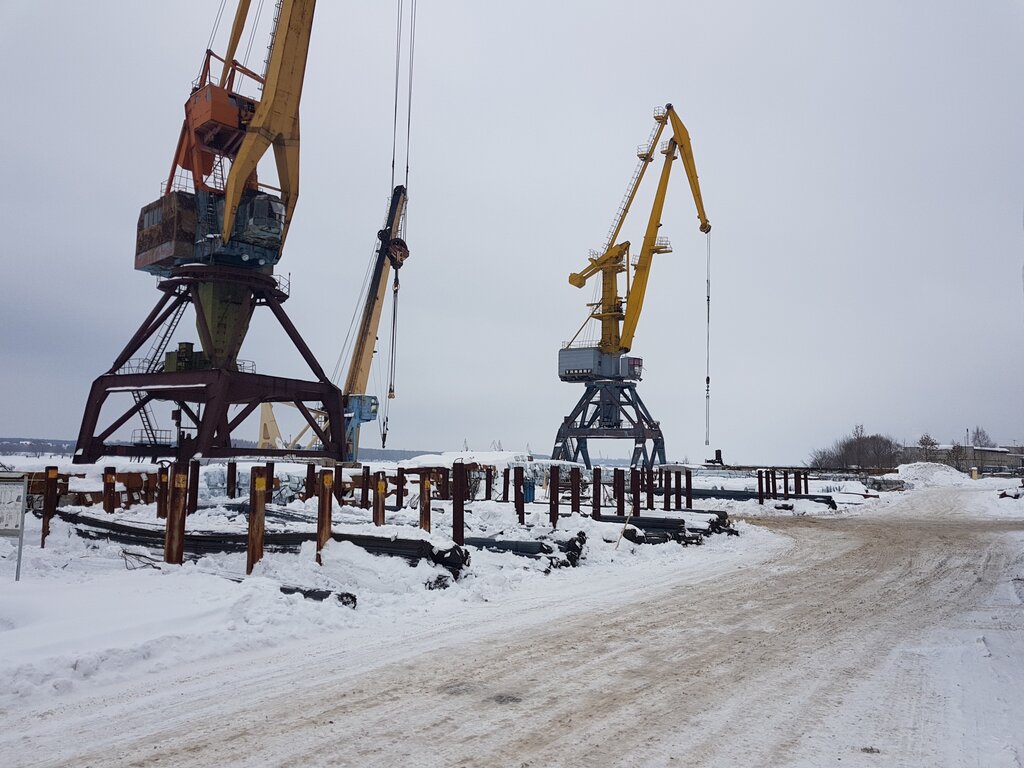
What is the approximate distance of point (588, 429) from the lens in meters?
56.0

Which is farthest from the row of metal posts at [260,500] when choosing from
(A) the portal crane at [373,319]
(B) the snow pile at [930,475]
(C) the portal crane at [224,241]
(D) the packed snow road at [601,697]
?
(B) the snow pile at [930,475]

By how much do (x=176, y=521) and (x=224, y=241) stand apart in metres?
20.6

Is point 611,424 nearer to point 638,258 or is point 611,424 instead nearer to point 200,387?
point 638,258

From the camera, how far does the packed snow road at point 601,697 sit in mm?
4387

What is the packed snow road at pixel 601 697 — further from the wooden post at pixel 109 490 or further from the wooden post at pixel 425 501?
the wooden post at pixel 109 490

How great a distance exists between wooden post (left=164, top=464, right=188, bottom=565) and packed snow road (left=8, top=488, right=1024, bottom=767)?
411 cm

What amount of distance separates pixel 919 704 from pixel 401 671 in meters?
4.28

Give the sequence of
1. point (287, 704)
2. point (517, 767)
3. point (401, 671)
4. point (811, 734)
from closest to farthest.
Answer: point (517, 767) < point (811, 734) < point (287, 704) < point (401, 671)

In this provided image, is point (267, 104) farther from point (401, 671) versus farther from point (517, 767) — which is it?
point (517, 767)

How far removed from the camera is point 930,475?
6362cm

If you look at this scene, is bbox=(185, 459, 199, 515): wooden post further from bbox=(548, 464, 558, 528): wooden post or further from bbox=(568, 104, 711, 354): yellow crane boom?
bbox=(568, 104, 711, 354): yellow crane boom

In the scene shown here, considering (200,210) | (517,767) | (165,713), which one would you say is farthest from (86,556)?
(200,210)

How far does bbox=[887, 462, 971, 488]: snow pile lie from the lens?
61.0 metres

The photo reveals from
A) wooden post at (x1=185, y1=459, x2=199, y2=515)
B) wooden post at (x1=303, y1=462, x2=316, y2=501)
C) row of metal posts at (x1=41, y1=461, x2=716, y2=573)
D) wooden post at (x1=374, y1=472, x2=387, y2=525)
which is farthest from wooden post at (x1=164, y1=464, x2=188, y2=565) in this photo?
wooden post at (x1=303, y1=462, x2=316, y2=501)
